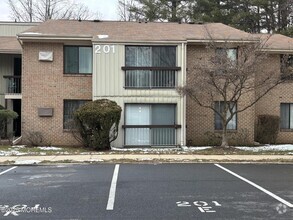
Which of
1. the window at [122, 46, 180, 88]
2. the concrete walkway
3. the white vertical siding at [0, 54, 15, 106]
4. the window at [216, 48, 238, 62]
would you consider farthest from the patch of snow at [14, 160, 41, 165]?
the white vertical siding at [0, 54, 15, 106]

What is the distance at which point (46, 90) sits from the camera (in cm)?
2150

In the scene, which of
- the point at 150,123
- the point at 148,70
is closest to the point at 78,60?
the point at 148,70

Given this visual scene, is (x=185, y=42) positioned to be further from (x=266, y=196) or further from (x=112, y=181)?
(x=266, y=196)

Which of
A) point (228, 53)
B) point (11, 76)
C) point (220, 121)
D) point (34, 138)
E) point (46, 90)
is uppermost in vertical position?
point (228, 53)

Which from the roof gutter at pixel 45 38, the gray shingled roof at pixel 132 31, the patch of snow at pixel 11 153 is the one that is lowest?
the patch of snow at pixel 11 153

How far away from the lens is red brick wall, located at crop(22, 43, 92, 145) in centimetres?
2133

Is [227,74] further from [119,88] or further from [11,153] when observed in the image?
[11,153]

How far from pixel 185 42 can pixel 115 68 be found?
367 cm

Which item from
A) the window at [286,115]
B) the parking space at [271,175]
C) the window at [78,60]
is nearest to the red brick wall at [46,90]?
the window at [78,60]

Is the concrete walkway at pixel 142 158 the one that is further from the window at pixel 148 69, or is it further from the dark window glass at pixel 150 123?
the window at pixel 148 69

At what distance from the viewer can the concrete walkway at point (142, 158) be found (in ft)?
49.7

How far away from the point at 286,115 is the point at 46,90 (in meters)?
13.3

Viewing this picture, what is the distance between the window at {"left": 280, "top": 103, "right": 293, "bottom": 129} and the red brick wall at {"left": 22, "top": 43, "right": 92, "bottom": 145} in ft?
36.9

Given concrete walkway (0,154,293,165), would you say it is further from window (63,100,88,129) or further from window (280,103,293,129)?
window (280,103,293,129)
